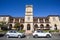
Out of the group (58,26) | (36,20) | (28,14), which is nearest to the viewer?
(28,14)

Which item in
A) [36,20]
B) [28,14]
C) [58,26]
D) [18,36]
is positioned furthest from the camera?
[36,20]

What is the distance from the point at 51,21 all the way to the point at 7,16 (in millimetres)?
22861

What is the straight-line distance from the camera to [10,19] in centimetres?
5047

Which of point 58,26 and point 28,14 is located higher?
point 28,14

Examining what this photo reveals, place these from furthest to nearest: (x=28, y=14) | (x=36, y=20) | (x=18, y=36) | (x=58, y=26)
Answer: (x=36, y=20), (x=58, y=26), (x=28, y=14), (x=18, y=36)

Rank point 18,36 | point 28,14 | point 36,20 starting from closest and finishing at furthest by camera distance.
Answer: point 18,36, point 28,14, point 36,20

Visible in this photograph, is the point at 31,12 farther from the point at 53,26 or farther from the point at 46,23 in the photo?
the point at 53,26

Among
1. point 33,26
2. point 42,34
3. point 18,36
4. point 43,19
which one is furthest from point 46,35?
point 43,19

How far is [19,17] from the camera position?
51.9 metres

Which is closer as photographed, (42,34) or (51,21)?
(42,34)

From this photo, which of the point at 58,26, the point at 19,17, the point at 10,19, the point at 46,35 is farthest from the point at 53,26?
the point at 46,35

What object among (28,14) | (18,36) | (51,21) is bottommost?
(18,36)

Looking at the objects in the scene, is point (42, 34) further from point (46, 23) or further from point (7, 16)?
point (7, 16)

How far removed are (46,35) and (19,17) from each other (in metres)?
33.4
